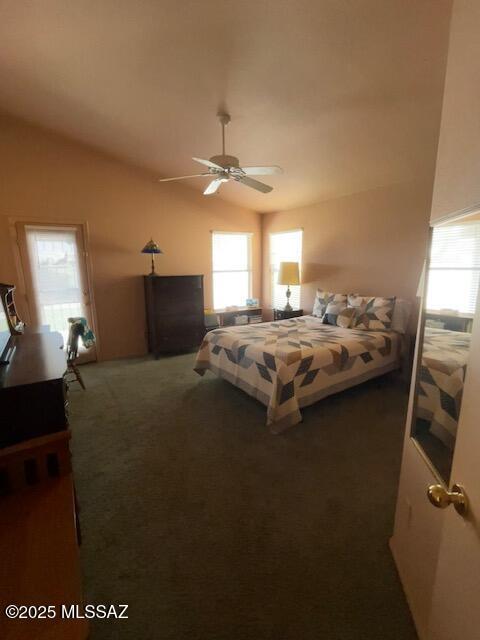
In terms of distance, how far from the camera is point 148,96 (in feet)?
8.18

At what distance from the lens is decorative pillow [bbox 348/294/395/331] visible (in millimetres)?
3307

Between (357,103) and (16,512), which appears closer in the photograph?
(16,512)

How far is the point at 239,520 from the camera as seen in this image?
5.20 ft

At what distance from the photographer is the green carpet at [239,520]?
1160 mm

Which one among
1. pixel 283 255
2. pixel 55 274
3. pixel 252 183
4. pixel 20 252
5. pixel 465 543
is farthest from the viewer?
pixel 283 255

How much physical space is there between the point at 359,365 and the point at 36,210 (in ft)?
13.9

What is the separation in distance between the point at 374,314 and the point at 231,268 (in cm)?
275

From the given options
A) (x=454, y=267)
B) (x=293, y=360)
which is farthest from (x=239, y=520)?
(x=454, y=267)

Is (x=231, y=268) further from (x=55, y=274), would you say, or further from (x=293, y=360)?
(x=293, y=360)

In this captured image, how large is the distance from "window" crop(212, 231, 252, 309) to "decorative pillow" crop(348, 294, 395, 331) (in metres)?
2.42

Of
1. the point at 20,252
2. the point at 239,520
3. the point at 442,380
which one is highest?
the point at 20,252

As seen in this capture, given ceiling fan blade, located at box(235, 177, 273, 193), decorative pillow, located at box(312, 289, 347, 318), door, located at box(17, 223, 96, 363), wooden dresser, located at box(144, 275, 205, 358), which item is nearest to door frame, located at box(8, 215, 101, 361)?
door, located at box(17, 223, 96, 363)

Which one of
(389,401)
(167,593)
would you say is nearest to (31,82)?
(167,593)

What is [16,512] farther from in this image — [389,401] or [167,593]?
[389,401]
